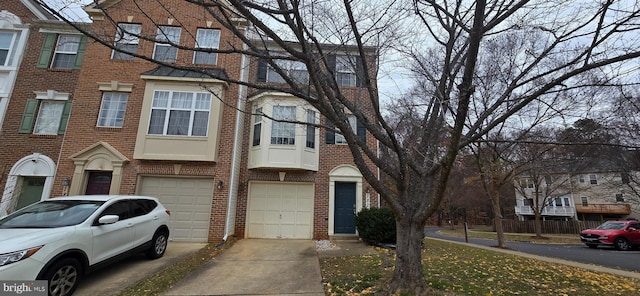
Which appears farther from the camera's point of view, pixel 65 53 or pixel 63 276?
pixel 65 53

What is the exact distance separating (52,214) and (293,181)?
23.1 feet

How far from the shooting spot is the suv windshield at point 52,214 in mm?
4938

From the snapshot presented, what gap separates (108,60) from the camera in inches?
Result: 428

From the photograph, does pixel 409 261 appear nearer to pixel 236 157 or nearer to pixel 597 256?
pixel 236 157

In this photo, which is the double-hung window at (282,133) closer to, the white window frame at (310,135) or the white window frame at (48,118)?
the white window frame at (310,135)

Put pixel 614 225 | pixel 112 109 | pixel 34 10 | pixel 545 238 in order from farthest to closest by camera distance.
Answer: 1. pixel 545 238
2. pixel 614 225
3. pixel 34 10
4. pixel 112 109

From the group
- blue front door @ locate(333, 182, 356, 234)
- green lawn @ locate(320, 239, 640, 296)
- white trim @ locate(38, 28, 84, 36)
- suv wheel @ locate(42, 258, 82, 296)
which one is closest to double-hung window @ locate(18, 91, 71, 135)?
white trim @ locate(38, 28, 84, 36)

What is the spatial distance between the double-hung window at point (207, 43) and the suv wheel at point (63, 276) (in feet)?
27.1

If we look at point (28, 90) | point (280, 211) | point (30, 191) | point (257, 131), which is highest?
point (28, 90)

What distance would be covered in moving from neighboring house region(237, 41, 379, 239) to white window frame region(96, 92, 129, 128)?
4.36 metres

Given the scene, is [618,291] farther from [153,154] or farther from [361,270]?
[153,154]

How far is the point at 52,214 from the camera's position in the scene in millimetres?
5250

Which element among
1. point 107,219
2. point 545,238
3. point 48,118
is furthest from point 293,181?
point 545,238

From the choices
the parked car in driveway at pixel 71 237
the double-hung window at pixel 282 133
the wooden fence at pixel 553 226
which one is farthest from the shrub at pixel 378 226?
the wooden fence at pixel 553 226
